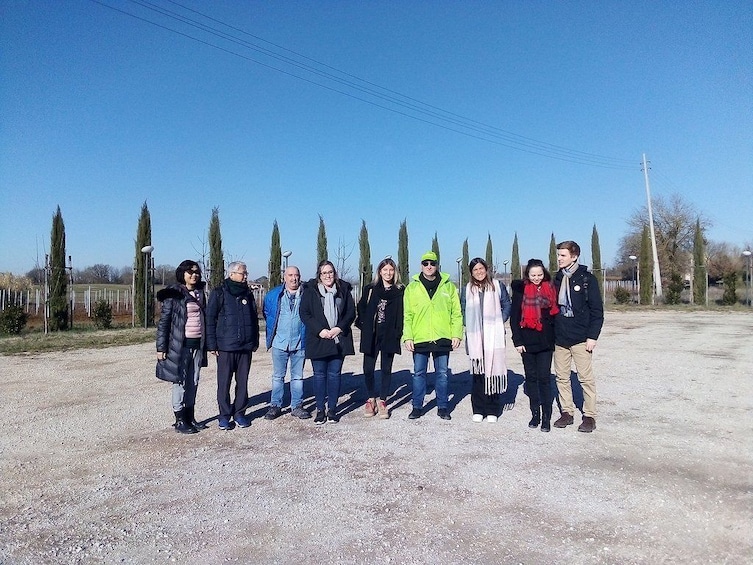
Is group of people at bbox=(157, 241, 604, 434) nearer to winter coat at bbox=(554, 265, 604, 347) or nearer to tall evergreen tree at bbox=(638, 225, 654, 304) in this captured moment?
winter coat at bbox=(554, 265, 604, 347)

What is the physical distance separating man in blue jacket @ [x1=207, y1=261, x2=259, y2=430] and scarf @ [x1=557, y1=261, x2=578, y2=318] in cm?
291

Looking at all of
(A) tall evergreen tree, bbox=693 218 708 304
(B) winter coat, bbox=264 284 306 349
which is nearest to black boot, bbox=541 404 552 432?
(B) winter coat, bbox=264 284 306 349

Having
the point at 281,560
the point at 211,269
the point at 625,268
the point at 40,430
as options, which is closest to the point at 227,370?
the point at 40,430

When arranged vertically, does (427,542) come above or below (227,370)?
below

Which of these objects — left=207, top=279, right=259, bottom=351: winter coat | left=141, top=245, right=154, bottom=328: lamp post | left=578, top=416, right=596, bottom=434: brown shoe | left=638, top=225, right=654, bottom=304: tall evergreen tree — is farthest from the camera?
left=638, top=225, right=654, bottom=304: tall evergreen tree

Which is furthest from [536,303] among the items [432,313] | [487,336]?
[432,313]

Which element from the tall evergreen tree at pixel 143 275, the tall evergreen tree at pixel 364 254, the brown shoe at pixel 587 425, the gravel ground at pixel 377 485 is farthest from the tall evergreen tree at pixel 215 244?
the brown shoe at pixel 587 425

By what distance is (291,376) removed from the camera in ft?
17.1

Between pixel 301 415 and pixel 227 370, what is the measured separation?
867 millimetres

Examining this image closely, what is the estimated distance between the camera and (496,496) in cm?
320

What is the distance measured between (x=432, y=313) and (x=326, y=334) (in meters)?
1.06

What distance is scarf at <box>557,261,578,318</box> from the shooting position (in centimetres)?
464

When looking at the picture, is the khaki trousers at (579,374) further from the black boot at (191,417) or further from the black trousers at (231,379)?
the black boot at (191,417)

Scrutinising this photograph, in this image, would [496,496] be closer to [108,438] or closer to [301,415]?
[301,415]
